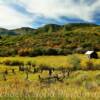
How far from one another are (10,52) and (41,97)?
111 m

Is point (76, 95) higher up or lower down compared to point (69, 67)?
higher up

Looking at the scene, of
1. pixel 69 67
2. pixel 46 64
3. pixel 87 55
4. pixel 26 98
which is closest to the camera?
pixel 26 98

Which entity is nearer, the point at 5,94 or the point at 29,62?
the point at 5,94

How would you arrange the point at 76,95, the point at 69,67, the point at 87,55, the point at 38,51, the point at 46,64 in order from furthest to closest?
the point at 38,51
the point at 87,55
the point at 46,64
the point at 69,67
the point at 76,95

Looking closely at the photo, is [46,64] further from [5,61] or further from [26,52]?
[26,52]

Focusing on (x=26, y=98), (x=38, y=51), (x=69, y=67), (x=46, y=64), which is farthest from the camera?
(x=38, y=51)

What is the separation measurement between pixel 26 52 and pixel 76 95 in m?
109

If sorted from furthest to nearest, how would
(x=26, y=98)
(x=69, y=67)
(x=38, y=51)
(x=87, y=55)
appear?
1. (x=38, y=51)
2. (x=87, y=55)
3. (x=69, y=67)
4. (x=26, y=98)

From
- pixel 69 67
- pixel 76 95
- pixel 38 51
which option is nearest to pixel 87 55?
pixel 38 51

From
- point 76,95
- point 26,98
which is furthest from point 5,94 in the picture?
point 76,95

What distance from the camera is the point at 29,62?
3563 inches

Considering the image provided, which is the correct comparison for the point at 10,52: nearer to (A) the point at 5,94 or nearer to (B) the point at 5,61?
(B) the point at 5,61

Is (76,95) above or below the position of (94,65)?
above

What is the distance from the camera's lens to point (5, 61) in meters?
91.8
